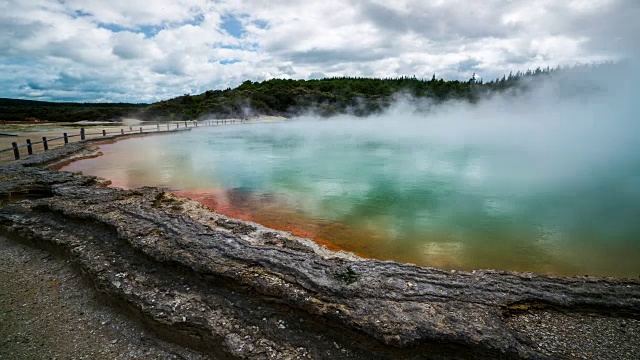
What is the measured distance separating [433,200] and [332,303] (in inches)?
241

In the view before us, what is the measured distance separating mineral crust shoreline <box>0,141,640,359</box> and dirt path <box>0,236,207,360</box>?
5.1 inches

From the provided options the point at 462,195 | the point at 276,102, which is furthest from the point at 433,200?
the point at 276,102

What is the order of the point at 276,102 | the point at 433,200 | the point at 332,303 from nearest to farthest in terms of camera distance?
1. the point at 332,303
2. the point at 433,200
3. the point at 276,102

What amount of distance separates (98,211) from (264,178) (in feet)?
18.9

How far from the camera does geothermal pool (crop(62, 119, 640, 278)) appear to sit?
5.34 meters

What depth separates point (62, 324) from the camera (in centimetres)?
299

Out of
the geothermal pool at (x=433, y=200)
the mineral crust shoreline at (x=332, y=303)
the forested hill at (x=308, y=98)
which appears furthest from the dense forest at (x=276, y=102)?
the mineral crust shoreline at (x=332, y=303)

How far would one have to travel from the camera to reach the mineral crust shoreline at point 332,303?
8.66 feet

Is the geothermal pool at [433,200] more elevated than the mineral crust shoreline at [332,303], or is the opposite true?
the mineral crust shoreline at [332,303]

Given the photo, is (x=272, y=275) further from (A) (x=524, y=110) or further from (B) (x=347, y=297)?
(A) (x=524, y=110)

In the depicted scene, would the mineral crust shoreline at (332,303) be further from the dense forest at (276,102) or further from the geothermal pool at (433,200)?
the dense forest at (276,102)

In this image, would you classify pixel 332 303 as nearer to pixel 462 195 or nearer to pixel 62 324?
A: pixel 62 324

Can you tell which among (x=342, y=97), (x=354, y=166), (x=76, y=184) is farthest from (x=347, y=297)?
(x=342, y=97)

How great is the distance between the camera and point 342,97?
6556 centimetres
